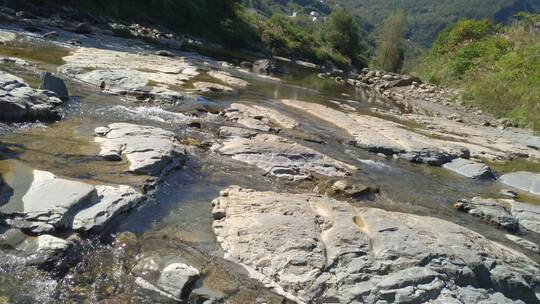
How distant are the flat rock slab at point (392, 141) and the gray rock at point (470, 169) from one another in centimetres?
30

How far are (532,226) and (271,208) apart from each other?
6672mm

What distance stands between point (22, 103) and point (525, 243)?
1220cm

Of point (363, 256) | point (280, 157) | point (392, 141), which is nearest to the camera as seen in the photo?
point (363, 256)

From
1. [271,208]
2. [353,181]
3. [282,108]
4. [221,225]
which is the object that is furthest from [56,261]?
[282,108]

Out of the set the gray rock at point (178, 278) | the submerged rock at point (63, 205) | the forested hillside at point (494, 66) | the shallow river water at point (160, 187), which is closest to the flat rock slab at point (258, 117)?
the shallow river water at point (160, 187)

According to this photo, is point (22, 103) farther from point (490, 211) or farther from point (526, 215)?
point (526, 215)

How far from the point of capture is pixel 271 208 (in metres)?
8.91

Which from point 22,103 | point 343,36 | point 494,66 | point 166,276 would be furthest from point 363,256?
point 343,36

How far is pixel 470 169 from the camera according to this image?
1519cm

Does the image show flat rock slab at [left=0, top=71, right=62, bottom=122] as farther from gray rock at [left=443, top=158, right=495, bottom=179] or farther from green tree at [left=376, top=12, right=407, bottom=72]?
green tree at [left=376, top=12, right=407, bottom=72]

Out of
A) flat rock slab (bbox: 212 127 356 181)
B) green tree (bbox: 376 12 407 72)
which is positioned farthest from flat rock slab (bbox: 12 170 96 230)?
green tree (bbox: 376 12 407 72)

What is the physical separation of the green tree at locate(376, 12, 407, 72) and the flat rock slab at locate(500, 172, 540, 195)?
56.7 metres

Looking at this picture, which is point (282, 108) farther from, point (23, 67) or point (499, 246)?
point (499, 246)

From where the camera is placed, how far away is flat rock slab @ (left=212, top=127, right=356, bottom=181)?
11.8 metres
